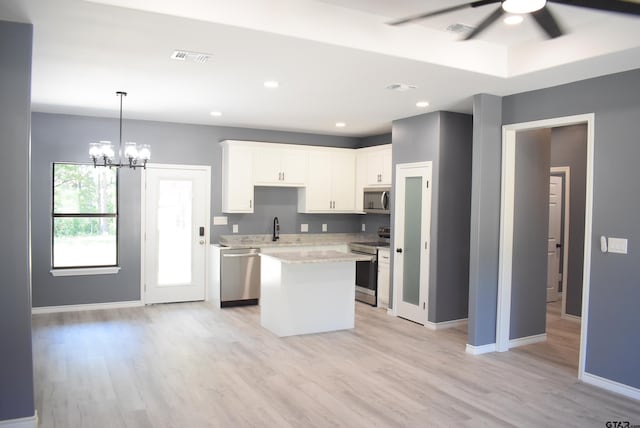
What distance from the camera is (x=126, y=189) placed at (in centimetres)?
673

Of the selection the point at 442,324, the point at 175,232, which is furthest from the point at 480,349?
the point at 175,232

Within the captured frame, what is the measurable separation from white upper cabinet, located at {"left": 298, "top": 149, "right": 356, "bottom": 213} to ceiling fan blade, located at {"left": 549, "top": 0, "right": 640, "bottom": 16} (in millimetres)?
5479

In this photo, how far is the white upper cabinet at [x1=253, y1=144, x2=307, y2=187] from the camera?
7262mm

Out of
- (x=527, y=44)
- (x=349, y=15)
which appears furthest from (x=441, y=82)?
(x=349, y=15)

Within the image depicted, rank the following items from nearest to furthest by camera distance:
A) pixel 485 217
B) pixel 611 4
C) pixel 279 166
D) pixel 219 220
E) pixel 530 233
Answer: pixel 611 4, pixel 485 217, pixel 530 233, pixel 219 220, pixel 279 166

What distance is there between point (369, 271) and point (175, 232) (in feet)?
9.30

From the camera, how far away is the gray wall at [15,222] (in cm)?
306

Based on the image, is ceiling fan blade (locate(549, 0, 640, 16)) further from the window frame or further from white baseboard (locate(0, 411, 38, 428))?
the window frame

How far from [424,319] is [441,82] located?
9.48ft

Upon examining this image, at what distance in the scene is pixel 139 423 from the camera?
329cm

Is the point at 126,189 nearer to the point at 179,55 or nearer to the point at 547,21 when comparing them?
the point at 179,55

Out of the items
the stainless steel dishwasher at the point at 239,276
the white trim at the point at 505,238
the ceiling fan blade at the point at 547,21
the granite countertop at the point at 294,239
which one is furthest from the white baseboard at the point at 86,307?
the ceiling fan blade at the point at 547,21

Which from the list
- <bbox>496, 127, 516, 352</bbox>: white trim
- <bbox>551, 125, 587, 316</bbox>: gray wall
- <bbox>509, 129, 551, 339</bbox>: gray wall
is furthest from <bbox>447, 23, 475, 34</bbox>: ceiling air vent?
<bbox>551, 125, 587, 316</bbox>: gray wall

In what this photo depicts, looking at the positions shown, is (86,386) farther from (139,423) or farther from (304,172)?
(304,172)
